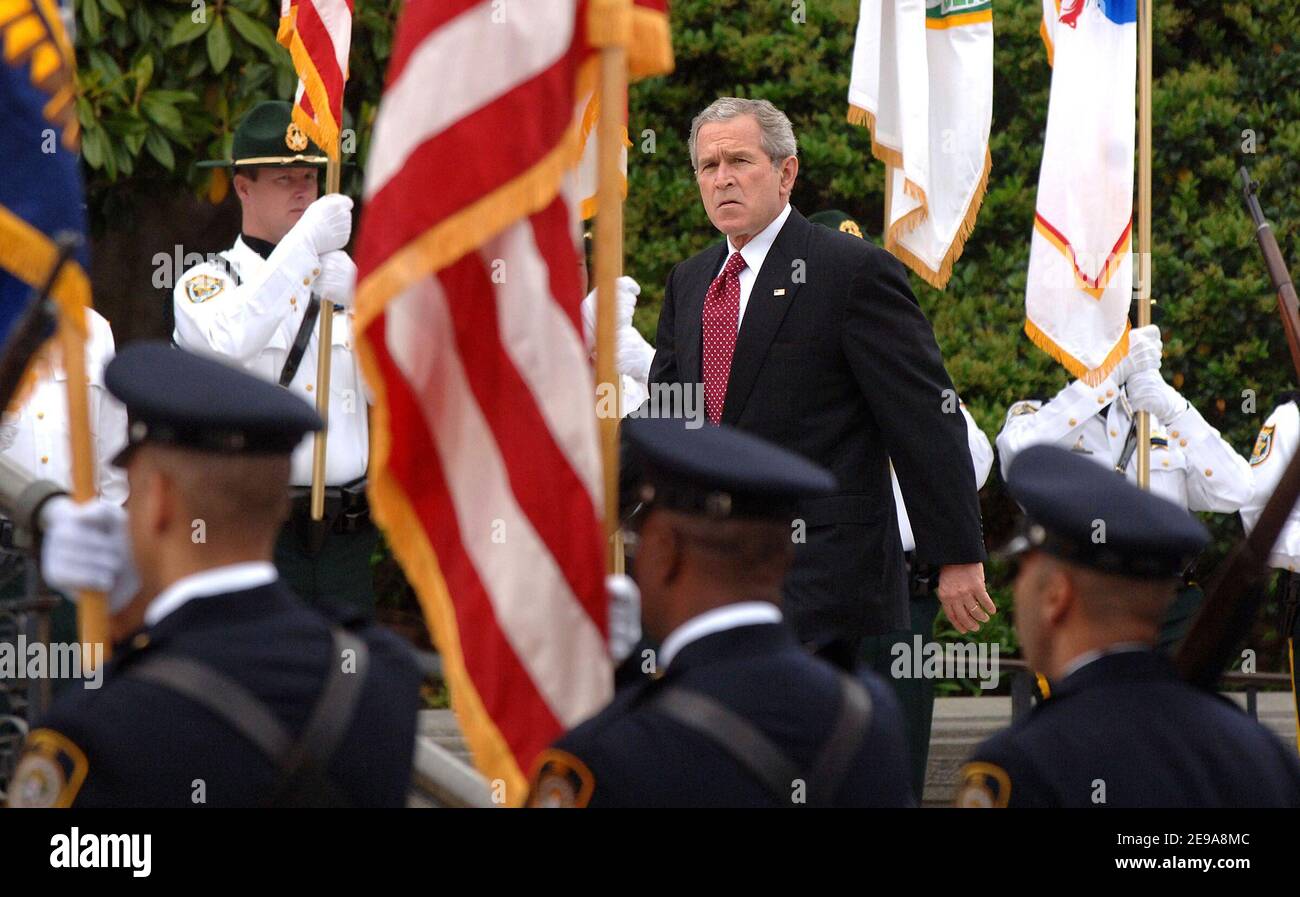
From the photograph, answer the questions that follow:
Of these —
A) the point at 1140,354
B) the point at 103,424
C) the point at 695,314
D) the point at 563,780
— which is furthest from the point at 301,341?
the point at 563,780

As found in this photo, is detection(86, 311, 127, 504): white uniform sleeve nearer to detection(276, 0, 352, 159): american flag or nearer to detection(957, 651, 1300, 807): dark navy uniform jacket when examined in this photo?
detection(276, 0, 352, 159): american flag

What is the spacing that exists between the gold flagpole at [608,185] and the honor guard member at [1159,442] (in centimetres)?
413

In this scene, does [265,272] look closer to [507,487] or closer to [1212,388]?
[507,487]

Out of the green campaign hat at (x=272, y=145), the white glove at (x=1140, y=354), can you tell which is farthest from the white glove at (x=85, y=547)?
the white glove at (x=1140, y=354)

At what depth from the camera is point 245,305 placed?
6.39 m

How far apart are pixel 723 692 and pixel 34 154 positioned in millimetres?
1795

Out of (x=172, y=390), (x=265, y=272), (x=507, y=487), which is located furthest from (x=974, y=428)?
(x=172, y=390)

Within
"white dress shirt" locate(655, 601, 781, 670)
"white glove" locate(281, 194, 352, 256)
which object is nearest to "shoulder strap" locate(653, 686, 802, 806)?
"white dress shirt" locate(655, 601, 781, 670)

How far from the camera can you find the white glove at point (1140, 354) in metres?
7.25

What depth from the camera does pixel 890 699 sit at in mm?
3262

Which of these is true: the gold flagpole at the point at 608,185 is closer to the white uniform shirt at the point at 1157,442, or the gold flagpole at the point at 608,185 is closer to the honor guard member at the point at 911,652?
the honor guard member at the point at 911,652

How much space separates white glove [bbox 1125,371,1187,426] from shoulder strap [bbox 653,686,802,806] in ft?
14.7

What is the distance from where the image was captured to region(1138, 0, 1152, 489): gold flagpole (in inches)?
261
